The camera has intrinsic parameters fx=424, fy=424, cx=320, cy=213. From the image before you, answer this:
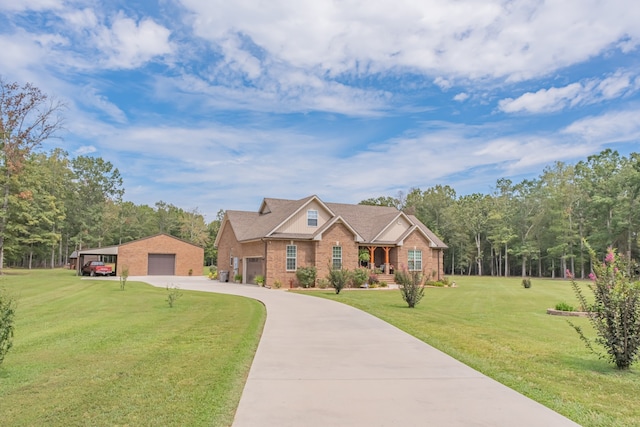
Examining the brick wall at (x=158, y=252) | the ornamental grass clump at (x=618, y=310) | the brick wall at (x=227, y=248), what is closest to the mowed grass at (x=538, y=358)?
the ornamental grass clump at (x=618, y=310)

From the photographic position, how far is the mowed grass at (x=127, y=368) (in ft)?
15.0

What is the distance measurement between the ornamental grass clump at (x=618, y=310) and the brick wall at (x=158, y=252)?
38651mm

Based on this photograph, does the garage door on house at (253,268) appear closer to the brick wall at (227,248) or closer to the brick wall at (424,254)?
the brick wall at (227,248)

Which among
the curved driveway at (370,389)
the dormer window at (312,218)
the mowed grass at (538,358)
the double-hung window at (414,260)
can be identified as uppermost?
the dormer window at (312,218)

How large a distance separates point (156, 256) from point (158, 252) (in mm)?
448

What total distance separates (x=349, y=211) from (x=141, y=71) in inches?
823

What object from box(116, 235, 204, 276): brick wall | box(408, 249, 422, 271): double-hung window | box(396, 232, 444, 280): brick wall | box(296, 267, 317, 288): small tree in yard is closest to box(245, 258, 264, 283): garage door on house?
box(296, 267, 317, 288): small tree in yard

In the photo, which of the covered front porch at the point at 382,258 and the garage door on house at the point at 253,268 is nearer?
the garage door on house at the point at 253,268

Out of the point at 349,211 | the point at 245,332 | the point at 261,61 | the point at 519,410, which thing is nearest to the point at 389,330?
the point at 245,332

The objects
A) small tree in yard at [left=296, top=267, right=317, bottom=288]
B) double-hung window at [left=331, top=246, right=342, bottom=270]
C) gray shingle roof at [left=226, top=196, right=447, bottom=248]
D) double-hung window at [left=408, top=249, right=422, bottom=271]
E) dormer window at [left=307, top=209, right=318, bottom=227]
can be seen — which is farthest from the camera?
double-hung window at [left=408, top=249, right=422, bottom=271]

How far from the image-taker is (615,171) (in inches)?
1983

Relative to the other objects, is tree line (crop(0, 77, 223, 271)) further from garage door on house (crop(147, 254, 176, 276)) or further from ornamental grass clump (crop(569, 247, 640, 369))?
ornamental grass clump (crop(569, 247, 640, 369))

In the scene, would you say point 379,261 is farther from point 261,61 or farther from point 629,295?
point 629,295

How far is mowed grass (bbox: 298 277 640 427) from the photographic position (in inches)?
201
